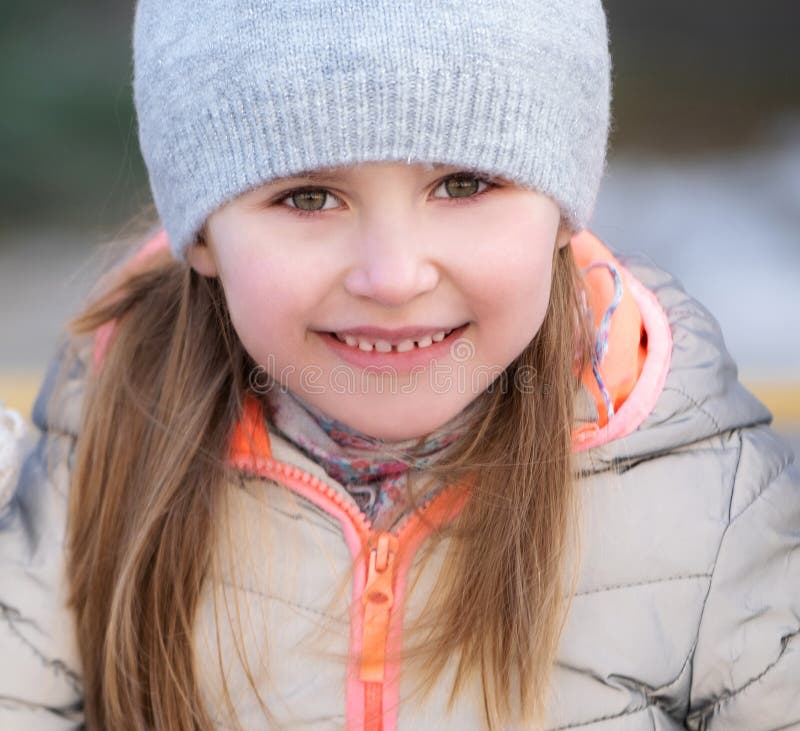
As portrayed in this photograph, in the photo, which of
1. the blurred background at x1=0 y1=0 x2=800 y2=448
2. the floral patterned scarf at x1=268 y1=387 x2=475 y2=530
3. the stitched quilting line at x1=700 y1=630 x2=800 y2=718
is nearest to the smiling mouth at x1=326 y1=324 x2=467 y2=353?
the floral patterned scarf at x1=268 y1=387 x2=475 y2=530

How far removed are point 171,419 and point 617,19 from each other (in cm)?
429

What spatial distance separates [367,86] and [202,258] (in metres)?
0.40

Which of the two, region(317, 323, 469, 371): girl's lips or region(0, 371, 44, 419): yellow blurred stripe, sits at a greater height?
region(317, 323, 469, 371): girl's lips

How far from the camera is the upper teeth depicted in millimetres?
1604

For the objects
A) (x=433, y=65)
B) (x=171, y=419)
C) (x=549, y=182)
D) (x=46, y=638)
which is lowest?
(x=46, y=638)

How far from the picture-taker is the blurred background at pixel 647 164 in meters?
3.65

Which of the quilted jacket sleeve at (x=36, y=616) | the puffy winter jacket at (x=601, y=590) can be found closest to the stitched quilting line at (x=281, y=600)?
the puffy winter jacket at (x=601, y=590)

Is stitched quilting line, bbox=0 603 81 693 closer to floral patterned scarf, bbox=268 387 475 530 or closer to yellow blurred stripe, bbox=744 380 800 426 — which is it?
floral patterned scarf, bbox=268 387 475 530

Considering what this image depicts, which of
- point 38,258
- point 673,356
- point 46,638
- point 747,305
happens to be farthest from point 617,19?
point 46,638

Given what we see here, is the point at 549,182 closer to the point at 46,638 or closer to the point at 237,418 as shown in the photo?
the point at 237,418

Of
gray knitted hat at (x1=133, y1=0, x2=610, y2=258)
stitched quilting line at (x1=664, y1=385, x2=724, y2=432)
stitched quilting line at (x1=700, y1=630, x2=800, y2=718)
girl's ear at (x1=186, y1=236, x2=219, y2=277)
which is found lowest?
stitched quilting line at (x1=700, y1=630, x2=800, y2=718)

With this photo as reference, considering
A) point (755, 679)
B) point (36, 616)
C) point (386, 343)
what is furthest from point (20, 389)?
point (755, 679)

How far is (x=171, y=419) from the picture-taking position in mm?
1863

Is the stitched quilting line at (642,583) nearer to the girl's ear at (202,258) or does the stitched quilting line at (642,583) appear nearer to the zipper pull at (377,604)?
the zipper pull at (377,604)
